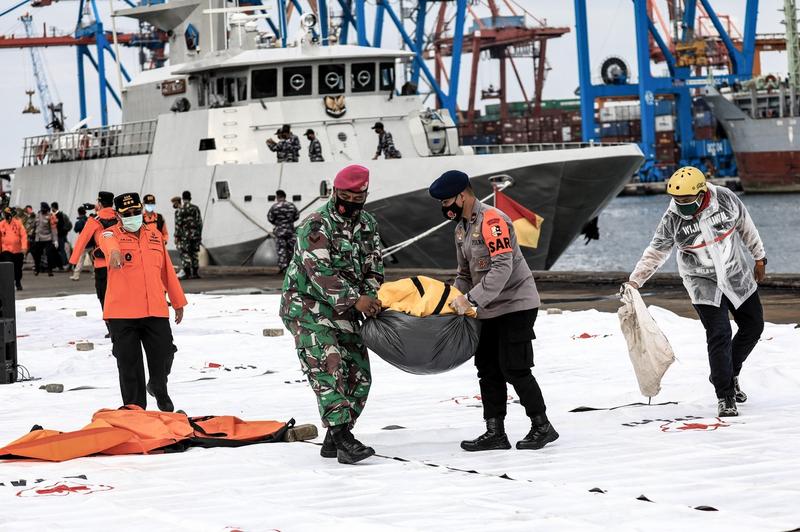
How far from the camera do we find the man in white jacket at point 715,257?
27.4 ft

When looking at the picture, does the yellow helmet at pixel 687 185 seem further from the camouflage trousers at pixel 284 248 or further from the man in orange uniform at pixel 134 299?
the camouflage trousers at pixel 284 248

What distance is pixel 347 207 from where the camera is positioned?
725 centimetres

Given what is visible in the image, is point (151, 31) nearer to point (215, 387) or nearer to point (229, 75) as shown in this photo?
point (229, 75)

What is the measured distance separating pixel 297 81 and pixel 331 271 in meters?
20.1

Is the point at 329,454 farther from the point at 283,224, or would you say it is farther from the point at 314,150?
the point at 314,150

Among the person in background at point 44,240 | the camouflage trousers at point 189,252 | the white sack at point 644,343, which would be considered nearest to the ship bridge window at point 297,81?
the camouflage trousers at point 189,252

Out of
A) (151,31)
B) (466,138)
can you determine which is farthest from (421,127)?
(466,138)

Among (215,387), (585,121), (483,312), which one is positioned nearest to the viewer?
(483,312)

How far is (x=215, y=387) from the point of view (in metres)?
11.1

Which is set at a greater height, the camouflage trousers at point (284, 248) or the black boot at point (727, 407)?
the black boot at point (727, 407)

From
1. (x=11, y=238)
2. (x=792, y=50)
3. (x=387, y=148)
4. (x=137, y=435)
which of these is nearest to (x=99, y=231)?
(x=137, y=435)

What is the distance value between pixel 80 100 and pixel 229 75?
61828 millimetres

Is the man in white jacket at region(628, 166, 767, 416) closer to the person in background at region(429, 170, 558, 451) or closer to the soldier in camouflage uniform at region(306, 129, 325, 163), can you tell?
the person in background at region(429, 170, 558, 451)

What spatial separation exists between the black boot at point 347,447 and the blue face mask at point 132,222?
243cm
